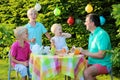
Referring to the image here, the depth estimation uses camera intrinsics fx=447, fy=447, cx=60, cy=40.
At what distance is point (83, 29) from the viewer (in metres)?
9.87

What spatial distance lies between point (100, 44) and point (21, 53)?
1338 mm

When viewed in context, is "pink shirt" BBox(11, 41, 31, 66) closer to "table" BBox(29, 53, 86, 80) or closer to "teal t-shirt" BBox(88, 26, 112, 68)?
"table" BBox(29, 53, 86, 80)

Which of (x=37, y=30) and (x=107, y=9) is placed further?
(x=107, y=9)

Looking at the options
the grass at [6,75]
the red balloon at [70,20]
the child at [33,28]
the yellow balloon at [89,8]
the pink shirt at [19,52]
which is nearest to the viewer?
the pink shirt at [19,52]

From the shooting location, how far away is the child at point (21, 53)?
7.08 m

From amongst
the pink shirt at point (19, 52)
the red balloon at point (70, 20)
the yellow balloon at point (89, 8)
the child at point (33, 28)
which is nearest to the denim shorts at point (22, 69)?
the pink shirt at point (19, 52)

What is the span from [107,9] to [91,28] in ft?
9.37

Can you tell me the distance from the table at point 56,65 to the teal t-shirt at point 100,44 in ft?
0.93

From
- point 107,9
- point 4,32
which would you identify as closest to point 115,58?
point 4,32

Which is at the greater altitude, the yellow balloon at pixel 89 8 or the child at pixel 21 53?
the yellow balloon at pixel 89 8

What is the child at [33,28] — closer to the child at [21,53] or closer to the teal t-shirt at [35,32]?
the teal t-shirt at [35,32]

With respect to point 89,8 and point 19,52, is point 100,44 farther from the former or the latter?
point 89,8

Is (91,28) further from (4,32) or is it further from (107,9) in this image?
(107,9)

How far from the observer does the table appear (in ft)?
21.5
